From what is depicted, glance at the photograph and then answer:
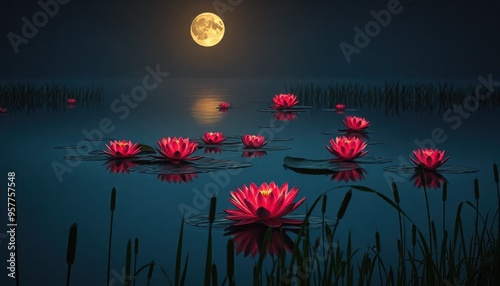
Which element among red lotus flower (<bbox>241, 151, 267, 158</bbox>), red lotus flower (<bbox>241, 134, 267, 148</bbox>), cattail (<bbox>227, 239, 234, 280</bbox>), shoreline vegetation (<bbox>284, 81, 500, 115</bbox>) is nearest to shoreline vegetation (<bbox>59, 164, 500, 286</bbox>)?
cattail (<bbox>227, 239, 234, 280</bbox>)

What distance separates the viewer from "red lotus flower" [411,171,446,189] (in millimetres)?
3285

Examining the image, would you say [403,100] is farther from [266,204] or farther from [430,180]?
[266,204]

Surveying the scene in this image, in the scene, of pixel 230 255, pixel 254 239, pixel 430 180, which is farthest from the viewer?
pixel 430 180

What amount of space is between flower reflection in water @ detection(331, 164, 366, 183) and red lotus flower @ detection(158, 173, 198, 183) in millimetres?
835

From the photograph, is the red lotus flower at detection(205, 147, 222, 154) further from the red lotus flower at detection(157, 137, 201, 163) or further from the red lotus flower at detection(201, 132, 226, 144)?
the red lotus flower at detection(157, 137, 201, 163)

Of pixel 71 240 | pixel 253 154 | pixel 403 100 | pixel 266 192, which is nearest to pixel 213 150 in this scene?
pixel 253 154

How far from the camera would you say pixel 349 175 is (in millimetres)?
3553

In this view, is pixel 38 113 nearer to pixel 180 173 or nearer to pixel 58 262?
pixel 180 173

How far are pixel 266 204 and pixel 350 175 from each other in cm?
153

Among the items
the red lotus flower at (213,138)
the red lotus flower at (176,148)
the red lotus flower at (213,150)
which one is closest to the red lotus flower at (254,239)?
the red lotus flower at (176,148)

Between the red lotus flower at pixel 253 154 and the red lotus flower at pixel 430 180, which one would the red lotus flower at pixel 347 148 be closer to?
the red lotus flower at pixel 430 180

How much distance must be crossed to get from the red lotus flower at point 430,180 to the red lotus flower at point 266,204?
1335 millimetres

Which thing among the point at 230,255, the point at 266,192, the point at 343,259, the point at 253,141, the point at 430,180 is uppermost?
the point at 253,141

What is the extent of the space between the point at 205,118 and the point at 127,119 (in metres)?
1.15
